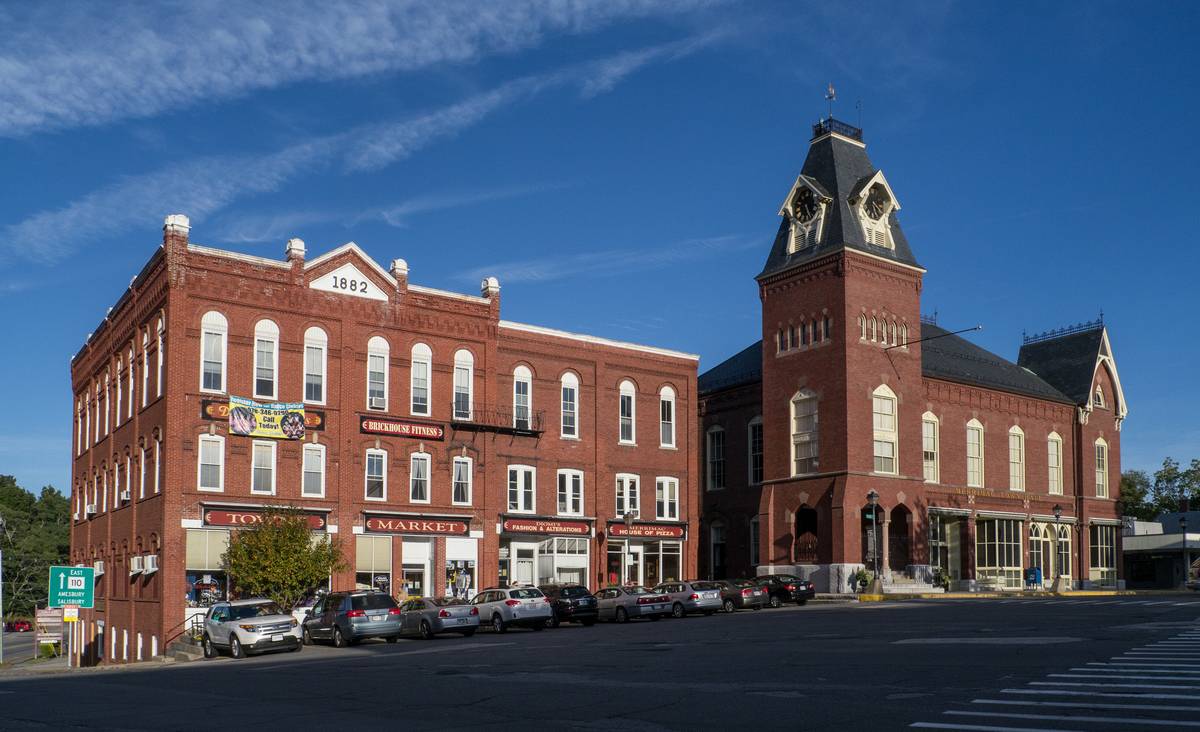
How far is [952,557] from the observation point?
60.5m

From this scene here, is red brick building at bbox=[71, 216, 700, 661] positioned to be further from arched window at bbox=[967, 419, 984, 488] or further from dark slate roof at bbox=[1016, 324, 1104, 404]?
dark slate roof at bbox=[1016, 324, 1104, 404]

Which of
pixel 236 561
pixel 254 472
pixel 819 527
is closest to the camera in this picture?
pixel 236 561

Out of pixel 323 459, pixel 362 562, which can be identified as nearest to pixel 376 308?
pixel 323 459

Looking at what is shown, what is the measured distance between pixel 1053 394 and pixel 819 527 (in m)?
22.1

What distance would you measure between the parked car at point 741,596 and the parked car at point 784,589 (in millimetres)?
826

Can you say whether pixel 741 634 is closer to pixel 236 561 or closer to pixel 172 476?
pixel 236 561

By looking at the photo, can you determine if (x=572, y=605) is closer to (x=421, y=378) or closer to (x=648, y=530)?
(x=421, y=378)

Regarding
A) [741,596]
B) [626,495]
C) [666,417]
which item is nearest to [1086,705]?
[741,596]

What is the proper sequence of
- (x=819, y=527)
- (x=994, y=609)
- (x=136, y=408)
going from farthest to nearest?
(x=819, y=527) → (x=136, y=408) → (x=994, y=609)

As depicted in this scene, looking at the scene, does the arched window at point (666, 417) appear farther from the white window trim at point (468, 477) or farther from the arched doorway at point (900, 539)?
the arched doorway at point (900, 539)

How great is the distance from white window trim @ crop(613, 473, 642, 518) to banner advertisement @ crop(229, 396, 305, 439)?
15.9m

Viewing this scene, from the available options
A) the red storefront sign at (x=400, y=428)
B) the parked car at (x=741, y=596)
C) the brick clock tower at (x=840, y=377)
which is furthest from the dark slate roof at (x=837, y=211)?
the red storefront sign at (x=400, y=428)

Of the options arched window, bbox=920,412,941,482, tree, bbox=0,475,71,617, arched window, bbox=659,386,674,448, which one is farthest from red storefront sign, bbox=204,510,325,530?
tree, bbox=0,475,71,617

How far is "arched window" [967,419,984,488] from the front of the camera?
62000 millimetres
